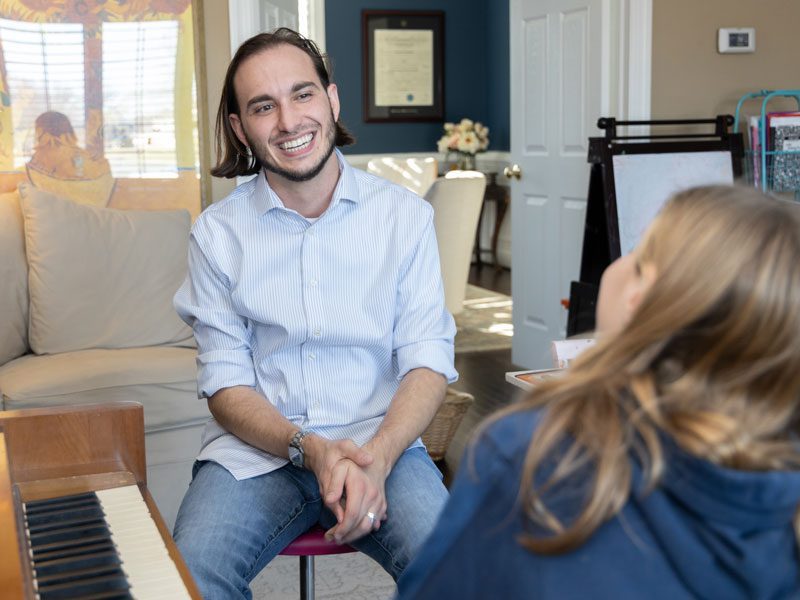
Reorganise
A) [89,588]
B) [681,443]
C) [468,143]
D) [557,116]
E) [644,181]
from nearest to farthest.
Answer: [681,443], [89,588], [644,181], [557,116], [468,143]

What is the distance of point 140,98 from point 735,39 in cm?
248

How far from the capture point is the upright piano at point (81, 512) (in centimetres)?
108

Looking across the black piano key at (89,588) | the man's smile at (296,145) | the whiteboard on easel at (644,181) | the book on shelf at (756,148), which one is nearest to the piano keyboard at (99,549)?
the black piano key at (89,588)

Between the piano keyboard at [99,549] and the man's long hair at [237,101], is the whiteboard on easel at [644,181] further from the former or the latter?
the piano keyboard at [99,549]

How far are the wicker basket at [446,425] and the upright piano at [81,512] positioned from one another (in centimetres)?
231

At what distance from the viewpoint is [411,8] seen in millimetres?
8797

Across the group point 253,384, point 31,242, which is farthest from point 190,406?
point 253,384

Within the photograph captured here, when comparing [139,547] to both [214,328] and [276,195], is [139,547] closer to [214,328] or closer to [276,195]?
[214,328]

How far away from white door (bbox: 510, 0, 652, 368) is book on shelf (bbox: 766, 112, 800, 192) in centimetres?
51

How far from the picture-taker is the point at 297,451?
1.73 meters

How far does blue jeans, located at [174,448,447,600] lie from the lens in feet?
5.24

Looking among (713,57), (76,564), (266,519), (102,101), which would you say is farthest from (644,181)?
(76,564)

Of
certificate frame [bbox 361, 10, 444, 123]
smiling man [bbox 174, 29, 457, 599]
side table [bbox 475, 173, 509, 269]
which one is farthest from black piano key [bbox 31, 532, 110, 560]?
certificate frame [bbox 361, 10, 444, 123]

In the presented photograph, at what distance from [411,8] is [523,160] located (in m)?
4.25
